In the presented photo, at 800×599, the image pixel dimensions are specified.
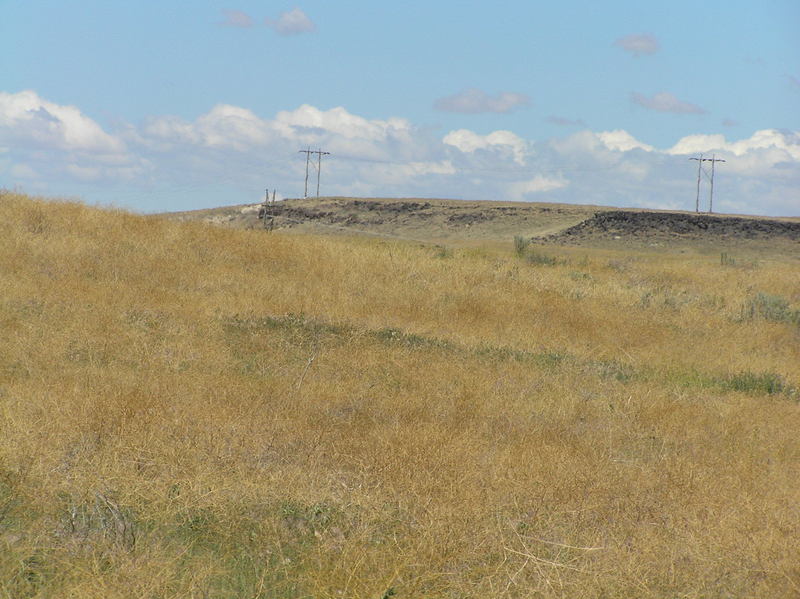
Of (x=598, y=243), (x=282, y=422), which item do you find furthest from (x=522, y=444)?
(x=598, y=243)

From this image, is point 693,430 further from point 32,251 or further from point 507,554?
point 32,251

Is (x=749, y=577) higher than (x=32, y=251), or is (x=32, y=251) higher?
(x=32, y=251)

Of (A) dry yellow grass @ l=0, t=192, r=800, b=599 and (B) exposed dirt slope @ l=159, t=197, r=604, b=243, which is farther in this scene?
(B) exposed dirt slope @ l=159, t=197, r=604, b=243

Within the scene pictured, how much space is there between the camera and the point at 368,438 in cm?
755

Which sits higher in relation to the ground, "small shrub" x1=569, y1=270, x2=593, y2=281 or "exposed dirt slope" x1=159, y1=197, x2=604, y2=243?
"exposed dirt slope" x1=159, y1=197, x2=604, y2=243

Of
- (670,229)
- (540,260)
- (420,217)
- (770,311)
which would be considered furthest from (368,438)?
(420,217)

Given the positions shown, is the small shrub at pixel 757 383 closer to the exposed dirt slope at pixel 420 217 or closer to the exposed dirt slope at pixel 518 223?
the exposed dirt slope at pixel 518 223

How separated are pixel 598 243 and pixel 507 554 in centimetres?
4993

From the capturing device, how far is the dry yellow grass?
4.78m

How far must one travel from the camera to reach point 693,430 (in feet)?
30.1

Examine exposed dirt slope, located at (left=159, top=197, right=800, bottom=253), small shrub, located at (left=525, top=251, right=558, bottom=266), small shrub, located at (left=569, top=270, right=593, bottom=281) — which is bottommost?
small shrub, located at (left=569, top=270, right=593, bottom=281)

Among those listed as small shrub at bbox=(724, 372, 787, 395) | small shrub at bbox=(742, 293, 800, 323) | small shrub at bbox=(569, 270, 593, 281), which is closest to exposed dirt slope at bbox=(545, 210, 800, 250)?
small shrub at bbox=(569, 270, 593, 281)

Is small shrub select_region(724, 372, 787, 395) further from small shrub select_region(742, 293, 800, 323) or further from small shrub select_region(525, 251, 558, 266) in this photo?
small shrub select_region(525, 251, 558, 266)

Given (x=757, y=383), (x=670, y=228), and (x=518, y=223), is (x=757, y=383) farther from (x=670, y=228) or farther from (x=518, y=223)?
(x=518, y=223)
